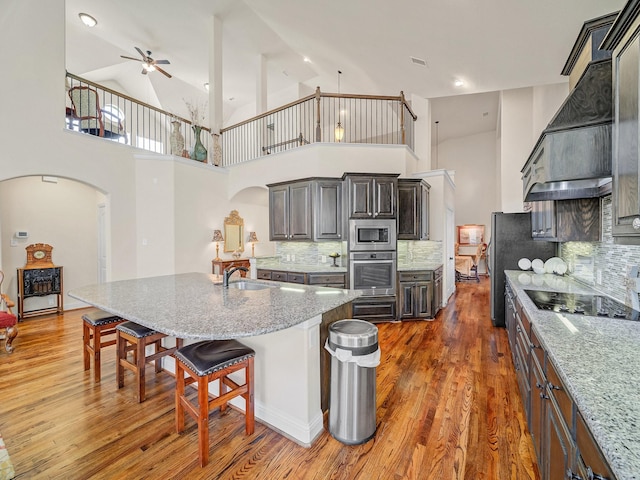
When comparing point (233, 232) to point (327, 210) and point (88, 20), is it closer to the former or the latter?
point (327, 210)

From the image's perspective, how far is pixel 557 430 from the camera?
1153mm

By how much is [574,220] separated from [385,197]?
238 cm

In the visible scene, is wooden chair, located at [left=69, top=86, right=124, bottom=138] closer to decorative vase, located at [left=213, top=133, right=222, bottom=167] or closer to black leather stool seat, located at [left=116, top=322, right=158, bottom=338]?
decorative vase, located at [left=213, top=133, right=222, bottom=167]

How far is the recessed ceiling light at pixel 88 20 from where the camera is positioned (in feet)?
19.6

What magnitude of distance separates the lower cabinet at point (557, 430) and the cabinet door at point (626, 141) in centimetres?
70

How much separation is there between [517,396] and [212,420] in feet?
8.27

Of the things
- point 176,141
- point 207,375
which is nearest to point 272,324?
point 207,375

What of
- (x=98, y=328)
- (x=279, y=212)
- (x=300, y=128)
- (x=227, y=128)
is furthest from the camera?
(x=300, y=128)

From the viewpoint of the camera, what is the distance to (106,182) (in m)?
4.93

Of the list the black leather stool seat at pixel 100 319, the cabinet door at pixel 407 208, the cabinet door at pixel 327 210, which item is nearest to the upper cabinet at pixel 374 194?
the cabinet door at pixel 327 210

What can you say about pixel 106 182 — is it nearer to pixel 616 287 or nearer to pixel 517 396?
pixel 517 396

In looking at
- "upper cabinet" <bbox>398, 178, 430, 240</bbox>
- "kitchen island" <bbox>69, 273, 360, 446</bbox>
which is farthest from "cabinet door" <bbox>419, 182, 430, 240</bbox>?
"kitchen island" <bbox>69, 273, 360, 446</bbox>

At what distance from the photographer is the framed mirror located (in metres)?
6.58

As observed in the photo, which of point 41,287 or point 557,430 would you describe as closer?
point 557,430
